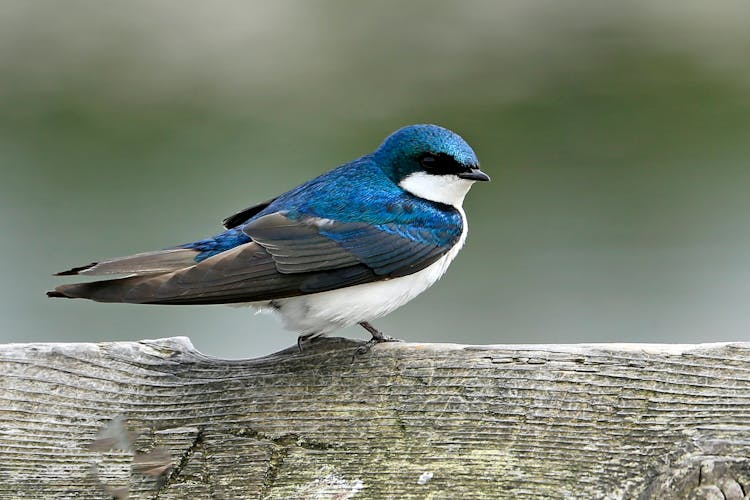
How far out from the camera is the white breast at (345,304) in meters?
2.84

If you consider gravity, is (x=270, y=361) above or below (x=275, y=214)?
below

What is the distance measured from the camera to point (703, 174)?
7281mm

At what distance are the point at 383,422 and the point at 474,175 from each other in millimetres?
1119

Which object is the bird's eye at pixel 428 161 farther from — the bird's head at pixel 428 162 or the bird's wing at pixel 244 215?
the bird's wing at pixel 244 215

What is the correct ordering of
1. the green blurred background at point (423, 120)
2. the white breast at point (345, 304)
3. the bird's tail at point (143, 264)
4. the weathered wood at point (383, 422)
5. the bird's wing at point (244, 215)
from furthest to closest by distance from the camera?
the green blurred background at point (423, 120)
the bird's wing at point (244, 215)
the white breast at point (345, 304)
the bird's tail at point (143, 264)
the weathered wood at point (383, 422)

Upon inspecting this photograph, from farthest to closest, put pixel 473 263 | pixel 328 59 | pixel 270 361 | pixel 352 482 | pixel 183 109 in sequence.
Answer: pixel 328 59 < pixel 183 109 < pixel 473 263 < pixel 270 361 < pixel 352 482

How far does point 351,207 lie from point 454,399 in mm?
918

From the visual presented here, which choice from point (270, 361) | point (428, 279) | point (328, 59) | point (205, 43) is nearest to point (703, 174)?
point (328, 59)

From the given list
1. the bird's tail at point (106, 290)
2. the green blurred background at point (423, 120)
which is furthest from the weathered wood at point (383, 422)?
the green blurred background at point (423, 120)

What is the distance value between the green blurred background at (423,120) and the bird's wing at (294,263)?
7.12 ft

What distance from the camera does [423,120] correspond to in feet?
25.7

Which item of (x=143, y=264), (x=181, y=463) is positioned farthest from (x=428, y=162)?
(x=181, y=463)

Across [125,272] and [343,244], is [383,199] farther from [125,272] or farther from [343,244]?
[125,272]

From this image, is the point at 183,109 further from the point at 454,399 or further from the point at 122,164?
the point at 454,399
